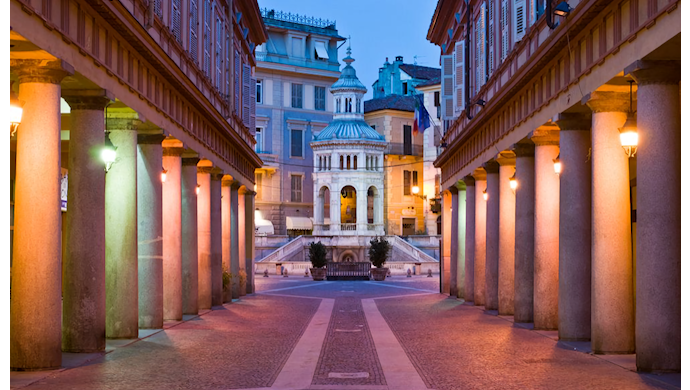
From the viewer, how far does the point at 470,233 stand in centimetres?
3148

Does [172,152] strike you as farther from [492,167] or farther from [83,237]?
[492,167]

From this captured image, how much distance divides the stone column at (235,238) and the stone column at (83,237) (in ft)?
57.0

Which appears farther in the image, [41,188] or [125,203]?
[125,203]

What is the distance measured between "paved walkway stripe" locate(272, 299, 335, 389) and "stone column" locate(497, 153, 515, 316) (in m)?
4.66

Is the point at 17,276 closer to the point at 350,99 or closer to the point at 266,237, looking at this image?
the point at 266,237

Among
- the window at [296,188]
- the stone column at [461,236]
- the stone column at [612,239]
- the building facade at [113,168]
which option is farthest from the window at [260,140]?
the stone column at [612,239]

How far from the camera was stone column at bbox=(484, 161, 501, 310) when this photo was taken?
27188mm

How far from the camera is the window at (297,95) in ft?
269

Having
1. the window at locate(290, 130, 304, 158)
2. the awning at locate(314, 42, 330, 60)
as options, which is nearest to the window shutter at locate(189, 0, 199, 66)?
the window at locate(290, 130, 304, 158)

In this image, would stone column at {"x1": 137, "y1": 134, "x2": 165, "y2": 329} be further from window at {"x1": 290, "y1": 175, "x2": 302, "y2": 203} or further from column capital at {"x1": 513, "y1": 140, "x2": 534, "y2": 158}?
window at {"x1": 290, "y1": 175, "x2": 302, "y2": 203}

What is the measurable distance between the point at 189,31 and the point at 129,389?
1420 centimetres

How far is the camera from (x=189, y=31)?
25266 millimetres

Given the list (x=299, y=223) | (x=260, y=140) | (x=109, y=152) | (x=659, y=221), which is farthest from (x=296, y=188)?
(x=659, y=221)

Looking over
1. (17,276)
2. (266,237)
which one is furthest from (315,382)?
(266,237)
